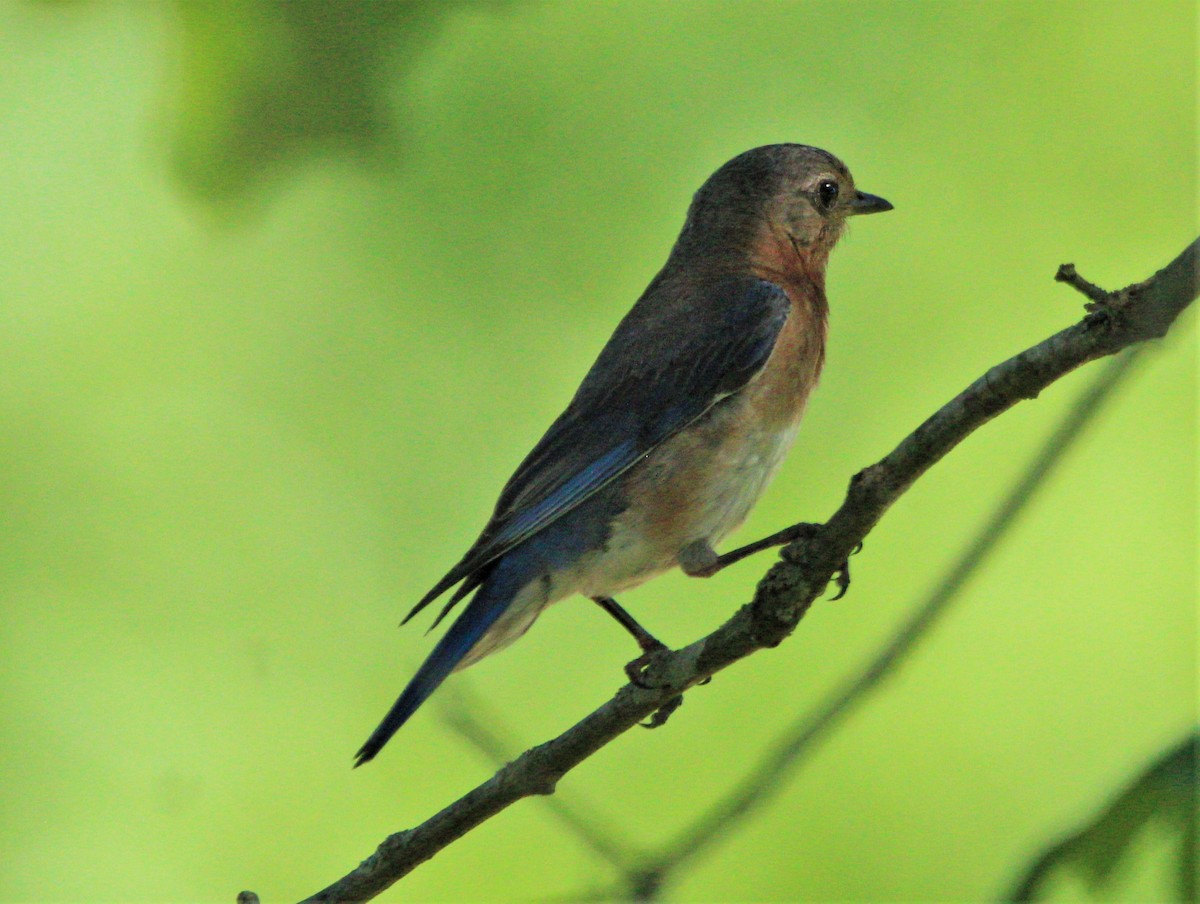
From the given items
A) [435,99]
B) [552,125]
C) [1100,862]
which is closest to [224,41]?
[435,99]

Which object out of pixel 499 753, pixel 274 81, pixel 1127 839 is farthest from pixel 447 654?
pixel 274 81

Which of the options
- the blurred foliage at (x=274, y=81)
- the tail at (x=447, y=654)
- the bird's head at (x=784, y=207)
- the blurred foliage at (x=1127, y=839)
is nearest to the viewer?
the blurred foliage at (x=1127, y=839)

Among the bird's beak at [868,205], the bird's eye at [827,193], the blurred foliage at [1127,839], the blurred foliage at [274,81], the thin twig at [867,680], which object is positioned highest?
the blurred foliage at [274,81]

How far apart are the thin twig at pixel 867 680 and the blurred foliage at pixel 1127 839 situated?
0.91m

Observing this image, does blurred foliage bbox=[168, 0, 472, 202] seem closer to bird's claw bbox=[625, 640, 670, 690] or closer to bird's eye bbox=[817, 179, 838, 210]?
bird's eye bbox=[817, 179, 838, 210]

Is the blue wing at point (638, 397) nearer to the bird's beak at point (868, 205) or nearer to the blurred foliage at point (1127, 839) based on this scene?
the bird's beak at point (868, 205)

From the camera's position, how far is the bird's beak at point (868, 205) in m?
4.21

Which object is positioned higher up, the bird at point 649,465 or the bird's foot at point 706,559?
the bird at point 649,465

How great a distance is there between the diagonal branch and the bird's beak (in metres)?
1.95

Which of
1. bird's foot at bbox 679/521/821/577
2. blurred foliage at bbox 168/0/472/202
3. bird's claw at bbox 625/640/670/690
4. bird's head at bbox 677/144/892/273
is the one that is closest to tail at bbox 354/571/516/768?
bird's claw at bbox 625/640/670/690

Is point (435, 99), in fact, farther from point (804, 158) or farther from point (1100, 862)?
point (1100, 862)

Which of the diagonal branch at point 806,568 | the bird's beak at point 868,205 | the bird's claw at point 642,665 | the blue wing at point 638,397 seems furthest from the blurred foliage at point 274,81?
the diagonal branch at point 806,568

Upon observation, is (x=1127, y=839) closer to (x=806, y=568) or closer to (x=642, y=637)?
(x=806, y=568)

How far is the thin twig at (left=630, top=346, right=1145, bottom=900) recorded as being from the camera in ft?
8.92
